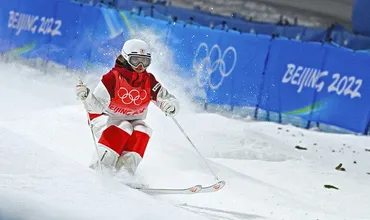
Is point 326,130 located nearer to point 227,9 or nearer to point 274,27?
point 274,27

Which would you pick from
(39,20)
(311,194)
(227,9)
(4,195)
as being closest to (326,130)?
(311,194)

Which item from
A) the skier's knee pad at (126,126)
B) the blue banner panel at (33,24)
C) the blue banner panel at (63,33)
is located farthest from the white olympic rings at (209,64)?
the skier's knee pad at (126,126)

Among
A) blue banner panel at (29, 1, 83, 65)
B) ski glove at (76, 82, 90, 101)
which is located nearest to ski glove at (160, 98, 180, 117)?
ski glove at (76, 82, 90, 101)

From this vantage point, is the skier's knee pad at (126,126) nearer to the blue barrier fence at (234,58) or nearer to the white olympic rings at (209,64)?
the blue barrier fence at (234,58)

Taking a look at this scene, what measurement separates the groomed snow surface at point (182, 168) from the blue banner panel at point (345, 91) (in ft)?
0.93

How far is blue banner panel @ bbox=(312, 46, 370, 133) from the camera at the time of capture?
11.5m

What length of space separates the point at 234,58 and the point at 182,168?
15.6 feet

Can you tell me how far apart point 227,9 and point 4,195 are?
13776 millimetres

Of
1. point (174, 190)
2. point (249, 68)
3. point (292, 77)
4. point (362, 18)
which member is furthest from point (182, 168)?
point (362, 18)

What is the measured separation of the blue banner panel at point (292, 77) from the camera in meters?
12.2

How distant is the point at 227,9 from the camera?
674 inches

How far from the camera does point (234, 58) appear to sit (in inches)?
520

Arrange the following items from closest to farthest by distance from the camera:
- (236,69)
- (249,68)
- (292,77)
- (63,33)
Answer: (292,77) < (249,68) < (236,69) < (63,33)

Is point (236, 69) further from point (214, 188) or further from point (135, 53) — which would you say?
point (214, 188)
